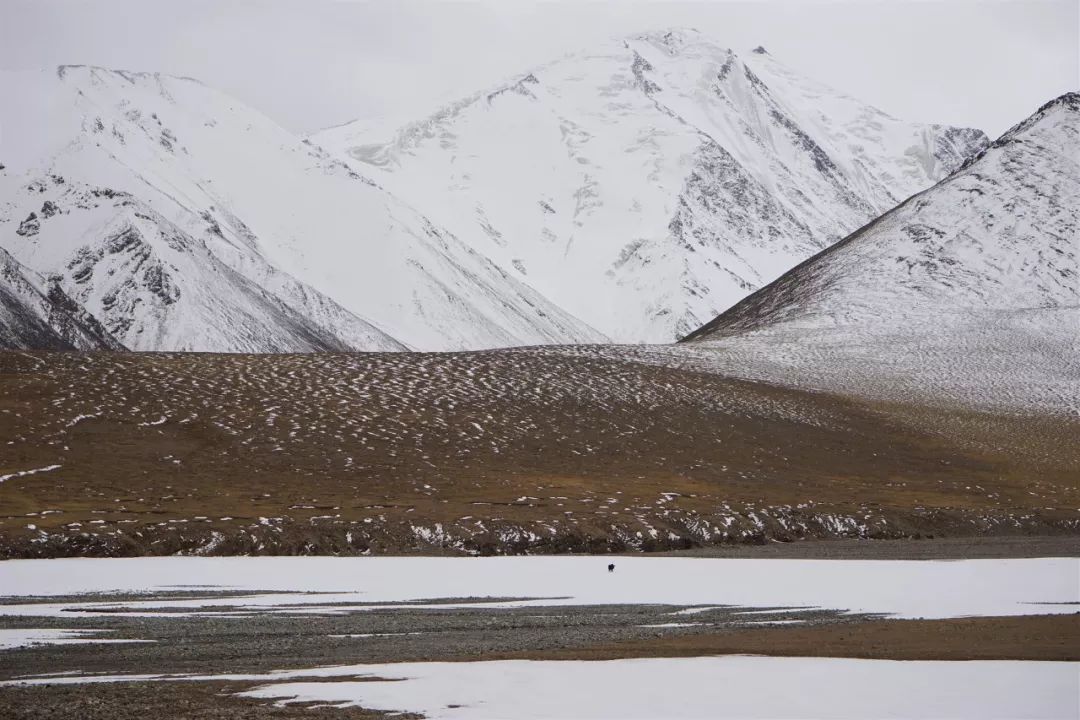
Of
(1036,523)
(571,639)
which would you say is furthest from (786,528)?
(571,639)

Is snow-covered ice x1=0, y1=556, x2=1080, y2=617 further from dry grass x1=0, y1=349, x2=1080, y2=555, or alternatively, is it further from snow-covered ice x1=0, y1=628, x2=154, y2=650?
dry grass x1=0, y1=349, x2=1080, y2=555

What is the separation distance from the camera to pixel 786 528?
59.8 m

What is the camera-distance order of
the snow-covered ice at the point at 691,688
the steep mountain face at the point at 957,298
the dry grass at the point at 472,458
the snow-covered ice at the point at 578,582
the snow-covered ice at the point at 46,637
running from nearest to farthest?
the snow-covered ice at the point at 691,688, the snow-covered ice at the point at 46,637, the snow-covered ice at the point at 578,582, the dry grass at the point at 472,458, the steep mountain face at the point at 957,298

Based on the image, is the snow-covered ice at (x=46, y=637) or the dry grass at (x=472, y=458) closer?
the snow-covered ice at (x=46, y=637)

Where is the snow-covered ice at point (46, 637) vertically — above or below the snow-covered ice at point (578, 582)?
above

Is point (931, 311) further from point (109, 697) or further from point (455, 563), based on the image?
point (109, 697)

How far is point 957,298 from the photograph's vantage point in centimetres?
13700

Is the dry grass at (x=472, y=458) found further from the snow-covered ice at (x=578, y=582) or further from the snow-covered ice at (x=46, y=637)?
the snow-covered ice at (x=46, y=637)

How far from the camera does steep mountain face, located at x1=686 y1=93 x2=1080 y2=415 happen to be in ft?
357

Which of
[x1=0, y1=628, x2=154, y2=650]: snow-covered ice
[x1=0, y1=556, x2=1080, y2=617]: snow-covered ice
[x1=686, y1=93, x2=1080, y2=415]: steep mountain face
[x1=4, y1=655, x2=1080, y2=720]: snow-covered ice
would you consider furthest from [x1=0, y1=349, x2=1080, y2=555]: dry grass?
[x1=4, y1=655, x2=1080, y2=720]: snow-covered ice

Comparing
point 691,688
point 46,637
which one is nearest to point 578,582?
point 46,637

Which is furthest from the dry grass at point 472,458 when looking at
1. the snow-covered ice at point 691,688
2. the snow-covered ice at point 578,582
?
the snow-covered ice at point 691,688

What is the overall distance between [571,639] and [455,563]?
2098cm

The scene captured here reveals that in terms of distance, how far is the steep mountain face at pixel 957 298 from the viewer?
109 metres
